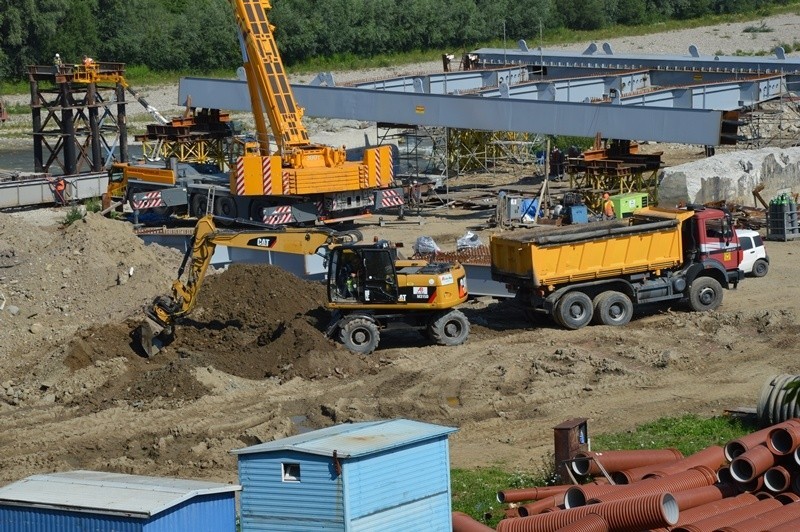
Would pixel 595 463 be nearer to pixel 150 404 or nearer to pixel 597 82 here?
pixel 150 404

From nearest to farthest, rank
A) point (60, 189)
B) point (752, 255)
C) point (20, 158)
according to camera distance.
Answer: point (752, 255), point (60, 189), point (20, 158)

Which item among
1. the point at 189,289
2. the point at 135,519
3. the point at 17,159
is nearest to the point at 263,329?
the point at 189,289

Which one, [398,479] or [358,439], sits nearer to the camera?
[398,479]

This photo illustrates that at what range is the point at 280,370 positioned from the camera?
22031 mm

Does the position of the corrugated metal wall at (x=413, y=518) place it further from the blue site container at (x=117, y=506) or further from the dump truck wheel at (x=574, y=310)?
the dump truck wheel at (x=574, y=310)

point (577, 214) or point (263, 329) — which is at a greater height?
point (577, 214)

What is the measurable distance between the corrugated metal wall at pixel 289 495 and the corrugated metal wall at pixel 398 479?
6.8 inches

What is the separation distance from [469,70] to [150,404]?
2995cm

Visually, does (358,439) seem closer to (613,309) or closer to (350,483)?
(350,483)

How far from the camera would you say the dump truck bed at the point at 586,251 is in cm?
2370

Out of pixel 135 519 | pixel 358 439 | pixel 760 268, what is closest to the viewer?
pixel 135 519

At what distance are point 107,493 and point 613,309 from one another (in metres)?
13.0

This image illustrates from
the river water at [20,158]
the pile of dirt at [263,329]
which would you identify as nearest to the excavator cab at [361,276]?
the pile of dirt at [263,329]

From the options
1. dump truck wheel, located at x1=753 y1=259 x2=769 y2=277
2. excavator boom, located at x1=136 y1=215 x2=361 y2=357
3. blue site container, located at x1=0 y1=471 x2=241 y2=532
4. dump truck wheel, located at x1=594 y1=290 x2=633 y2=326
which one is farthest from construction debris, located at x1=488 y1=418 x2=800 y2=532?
dump truck wheel, located at x1=753 y1=259 x2=769 y2=277
